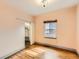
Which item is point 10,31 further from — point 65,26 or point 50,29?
point 65,26

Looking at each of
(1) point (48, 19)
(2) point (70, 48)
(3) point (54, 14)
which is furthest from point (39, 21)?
(2) point (70, 48)

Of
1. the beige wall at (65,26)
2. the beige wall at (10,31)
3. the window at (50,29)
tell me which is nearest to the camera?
the beige wall at (10,31)

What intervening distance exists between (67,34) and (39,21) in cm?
224

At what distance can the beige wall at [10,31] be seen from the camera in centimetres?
292

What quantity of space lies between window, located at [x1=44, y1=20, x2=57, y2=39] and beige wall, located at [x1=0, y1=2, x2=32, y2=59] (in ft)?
5.55

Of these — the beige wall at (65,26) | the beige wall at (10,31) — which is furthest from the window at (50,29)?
the beige wall at (10,31)

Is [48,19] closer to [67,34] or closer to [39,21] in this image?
[39,21]

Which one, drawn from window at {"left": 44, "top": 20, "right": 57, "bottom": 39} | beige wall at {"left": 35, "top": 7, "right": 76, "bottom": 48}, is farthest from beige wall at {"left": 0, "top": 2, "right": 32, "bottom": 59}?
beige wall at {"left": 35, "top": 7, "right": 76, "bottom": 48}

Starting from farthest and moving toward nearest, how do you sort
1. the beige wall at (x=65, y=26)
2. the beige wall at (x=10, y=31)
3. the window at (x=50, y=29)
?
the window at (x=50, y=29) → the beige wall at (x=65, y=26) → the beige wall at (x=10, y=31)

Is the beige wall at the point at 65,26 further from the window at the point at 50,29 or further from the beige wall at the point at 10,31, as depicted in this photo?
the beige wall at the point at 10,31

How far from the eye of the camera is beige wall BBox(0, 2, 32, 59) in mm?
2922

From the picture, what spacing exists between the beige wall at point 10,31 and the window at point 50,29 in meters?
1.69

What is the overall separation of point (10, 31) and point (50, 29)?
2.55 meters

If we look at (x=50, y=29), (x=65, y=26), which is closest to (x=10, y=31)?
(x=50, y=29)
